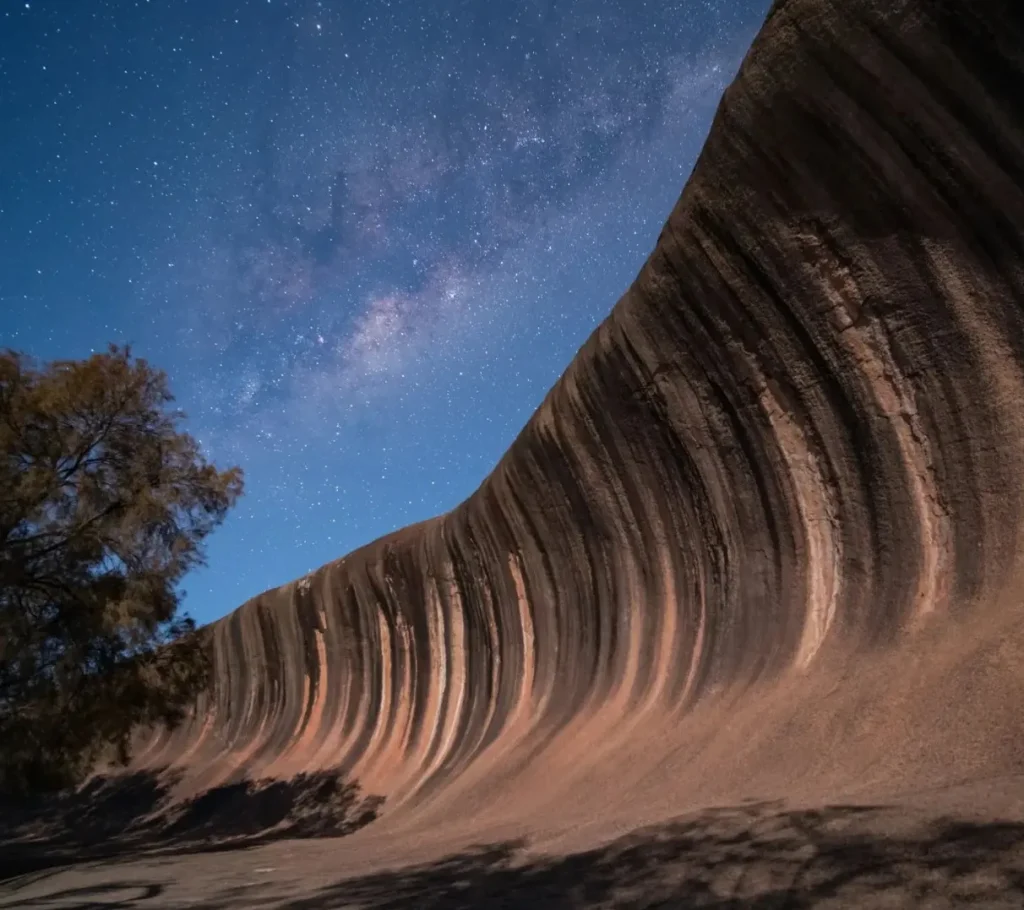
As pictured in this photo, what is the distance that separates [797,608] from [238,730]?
16543 mm

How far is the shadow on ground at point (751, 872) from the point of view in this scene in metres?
3.05

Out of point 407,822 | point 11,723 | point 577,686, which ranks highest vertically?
point 11,723

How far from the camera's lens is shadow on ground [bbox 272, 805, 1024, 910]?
3.05m

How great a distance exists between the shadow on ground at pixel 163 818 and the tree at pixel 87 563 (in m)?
1.66

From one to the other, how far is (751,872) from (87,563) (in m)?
9.37

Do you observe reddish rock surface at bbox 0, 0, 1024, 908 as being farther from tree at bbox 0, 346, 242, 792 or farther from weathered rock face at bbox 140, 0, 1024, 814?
tree at bbox 0, 346, 242, 792

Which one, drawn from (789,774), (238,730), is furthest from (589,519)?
(238,730)

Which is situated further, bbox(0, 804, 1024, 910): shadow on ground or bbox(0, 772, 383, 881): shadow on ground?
bbox(0, 772, 383, 881): shadow on ground

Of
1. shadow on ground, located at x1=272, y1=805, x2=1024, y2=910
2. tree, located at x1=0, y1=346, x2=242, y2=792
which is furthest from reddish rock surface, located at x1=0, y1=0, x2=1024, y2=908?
tree, located at x1=0, y1=346, x2=242, y2=792

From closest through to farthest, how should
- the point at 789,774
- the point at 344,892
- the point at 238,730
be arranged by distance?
the point at 344,892, the point at 789,774, the point at 238,730

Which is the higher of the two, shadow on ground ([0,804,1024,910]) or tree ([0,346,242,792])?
tree ([0,346,242,792])

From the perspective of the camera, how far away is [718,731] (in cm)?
720

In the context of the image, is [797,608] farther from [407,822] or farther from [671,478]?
[407,822]

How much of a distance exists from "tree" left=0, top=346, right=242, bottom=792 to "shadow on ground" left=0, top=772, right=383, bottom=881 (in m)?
1.66
